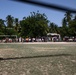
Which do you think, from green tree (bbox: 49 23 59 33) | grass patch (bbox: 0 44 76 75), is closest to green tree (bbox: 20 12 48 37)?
green tree (bbox: 49 23 59 33)

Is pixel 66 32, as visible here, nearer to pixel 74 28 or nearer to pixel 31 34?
pixel 74 28

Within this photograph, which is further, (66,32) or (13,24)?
(13,24)

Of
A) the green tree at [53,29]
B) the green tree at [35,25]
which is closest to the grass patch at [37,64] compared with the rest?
the green tree at [35,25]

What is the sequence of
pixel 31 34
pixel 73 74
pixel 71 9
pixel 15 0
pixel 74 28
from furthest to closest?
pixel 74 28, pixel 31 34, pixel 73 74, pixel 71 9, pixel 15 0

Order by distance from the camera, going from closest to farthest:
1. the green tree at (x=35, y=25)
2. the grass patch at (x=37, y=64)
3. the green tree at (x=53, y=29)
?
the grass patch at (x=37, y=64) → the green tree at (x=35, y=25) → the green tree at (x=53, y=29)

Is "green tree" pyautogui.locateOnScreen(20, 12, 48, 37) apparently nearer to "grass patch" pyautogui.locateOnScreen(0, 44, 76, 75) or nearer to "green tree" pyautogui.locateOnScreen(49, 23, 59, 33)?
"green tree" pyautogui.locateOnScreen(49, 23, 59, 33)

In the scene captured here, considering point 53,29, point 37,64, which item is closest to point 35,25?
point 53,29

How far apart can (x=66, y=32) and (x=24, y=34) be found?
61.7 ft

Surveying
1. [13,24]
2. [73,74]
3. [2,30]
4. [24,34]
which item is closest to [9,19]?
[13,24]

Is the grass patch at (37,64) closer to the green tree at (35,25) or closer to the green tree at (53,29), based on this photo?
the green tree at (35,25)

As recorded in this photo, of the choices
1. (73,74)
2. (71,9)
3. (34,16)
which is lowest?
(73,74)

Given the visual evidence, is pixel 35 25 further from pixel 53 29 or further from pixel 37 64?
pixel 37 64

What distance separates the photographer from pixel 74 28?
7606 centimetres

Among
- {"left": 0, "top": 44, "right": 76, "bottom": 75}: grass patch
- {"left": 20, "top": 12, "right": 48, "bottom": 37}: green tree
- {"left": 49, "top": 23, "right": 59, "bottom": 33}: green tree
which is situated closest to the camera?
{"left": 0, "top": 44, "right": 76, "bottom": 75}: grass patch
